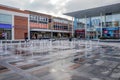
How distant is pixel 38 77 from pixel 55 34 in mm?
48546

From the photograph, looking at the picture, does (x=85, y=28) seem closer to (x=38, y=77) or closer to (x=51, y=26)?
(x=51, y=26)

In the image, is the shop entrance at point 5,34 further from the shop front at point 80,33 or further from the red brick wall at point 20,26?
the shop front at point 80,33

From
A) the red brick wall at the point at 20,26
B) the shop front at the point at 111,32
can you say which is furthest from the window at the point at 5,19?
the shop front at the point at 111,32

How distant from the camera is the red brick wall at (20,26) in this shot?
35188mm

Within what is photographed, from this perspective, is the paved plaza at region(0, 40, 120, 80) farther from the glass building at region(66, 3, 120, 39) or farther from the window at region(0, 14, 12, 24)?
the glass building at region(66, 3, 120, 39)

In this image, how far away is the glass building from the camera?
1501 inches

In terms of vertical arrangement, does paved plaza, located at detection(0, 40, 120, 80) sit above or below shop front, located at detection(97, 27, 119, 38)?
below

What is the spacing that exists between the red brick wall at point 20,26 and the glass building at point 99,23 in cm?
1364

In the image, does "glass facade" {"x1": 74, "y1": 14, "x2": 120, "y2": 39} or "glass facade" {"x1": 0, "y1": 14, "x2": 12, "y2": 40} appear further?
"glass facade" {"x1": 74, "y1": 14, "x2": 120, "y2": 39}

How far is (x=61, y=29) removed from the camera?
56.2 m

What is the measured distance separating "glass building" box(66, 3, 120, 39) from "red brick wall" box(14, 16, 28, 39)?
1364cm

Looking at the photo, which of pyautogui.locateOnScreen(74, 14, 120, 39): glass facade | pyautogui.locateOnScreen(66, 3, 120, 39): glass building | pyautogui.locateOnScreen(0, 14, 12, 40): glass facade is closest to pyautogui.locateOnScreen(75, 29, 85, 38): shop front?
pyautogui.locateOnScreen(66, 3, 120, 39): glass building

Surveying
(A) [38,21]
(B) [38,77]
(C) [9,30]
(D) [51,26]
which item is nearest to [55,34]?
(D) [51,26]

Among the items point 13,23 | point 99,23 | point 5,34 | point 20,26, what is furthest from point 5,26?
point 99,23
